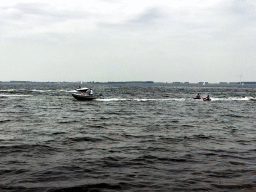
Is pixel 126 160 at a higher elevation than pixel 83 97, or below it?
below

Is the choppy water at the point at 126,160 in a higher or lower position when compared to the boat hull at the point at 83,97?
lower

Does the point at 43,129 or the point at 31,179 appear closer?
the point at 31,179

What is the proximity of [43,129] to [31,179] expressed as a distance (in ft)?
38.5

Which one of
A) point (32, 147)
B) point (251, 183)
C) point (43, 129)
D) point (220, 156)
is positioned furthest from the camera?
point (43, 129)

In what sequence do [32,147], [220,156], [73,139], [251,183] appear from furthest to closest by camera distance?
[73,139], [32,147], [220,156], [251,183]

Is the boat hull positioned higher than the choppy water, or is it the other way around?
the boat hull

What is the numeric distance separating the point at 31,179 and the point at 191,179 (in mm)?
6845

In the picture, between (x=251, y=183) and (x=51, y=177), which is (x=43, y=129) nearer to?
(x=51, y=177)

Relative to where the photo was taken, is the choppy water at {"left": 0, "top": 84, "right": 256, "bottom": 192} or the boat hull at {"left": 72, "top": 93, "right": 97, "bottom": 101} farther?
the boat hull at {"left": 72, "top": 93, "right": 97, "bottom": 101}

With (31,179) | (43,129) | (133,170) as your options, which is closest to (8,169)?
(31,179)

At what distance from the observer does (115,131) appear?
21.2m

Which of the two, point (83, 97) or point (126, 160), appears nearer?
point (126, 160)

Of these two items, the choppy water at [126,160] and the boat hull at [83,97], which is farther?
the boat hull at [83,97]

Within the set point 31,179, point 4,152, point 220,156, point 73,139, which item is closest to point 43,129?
point 73,139
